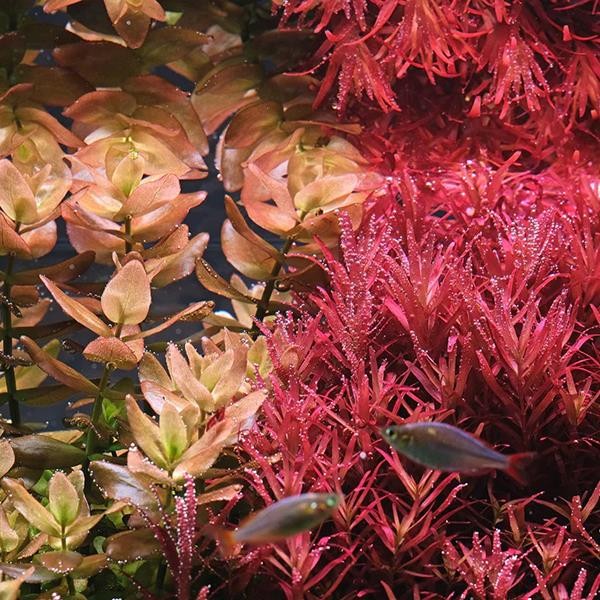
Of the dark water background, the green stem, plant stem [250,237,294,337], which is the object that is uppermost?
plant stem [250,237,294,337]

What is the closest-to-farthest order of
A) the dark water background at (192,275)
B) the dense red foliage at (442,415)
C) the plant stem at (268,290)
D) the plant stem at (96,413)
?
the dense red foliage at (442,415)
the plant stem at (96,413)
the plant stem at (268,290)
the dark water background at (192,275)

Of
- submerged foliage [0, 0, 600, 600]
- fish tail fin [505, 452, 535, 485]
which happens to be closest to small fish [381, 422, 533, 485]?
fish tail fin [505, 452, 535, 485]

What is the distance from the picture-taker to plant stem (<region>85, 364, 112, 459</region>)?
89 centimetres

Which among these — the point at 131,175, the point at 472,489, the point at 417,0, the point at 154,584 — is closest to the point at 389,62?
the point at 417,0

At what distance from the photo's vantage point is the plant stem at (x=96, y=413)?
0.89 m

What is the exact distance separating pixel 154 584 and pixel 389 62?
2.24 ft

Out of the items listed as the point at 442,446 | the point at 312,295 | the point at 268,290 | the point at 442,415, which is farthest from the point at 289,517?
the point at 268,290

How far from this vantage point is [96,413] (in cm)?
91

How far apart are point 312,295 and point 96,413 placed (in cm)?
25

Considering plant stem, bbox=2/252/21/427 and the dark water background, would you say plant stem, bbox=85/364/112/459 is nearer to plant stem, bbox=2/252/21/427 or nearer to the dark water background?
plant stem, bbox=2/252/21/427

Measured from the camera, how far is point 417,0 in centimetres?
107

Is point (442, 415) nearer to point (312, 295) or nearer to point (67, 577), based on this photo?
point (312, 295)

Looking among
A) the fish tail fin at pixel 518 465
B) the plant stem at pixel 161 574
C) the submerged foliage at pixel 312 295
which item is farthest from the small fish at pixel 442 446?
the plant stem at pixel 161 574

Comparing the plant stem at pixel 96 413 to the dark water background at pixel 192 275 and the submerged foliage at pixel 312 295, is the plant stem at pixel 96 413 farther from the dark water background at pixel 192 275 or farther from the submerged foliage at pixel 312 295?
the dark water background at pixel 192 275
